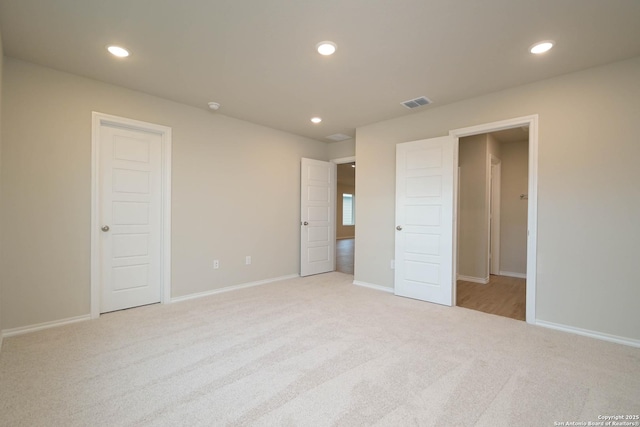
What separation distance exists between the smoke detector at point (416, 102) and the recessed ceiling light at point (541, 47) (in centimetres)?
115

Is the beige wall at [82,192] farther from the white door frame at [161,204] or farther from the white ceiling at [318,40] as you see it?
the white ceiling at [318,40]

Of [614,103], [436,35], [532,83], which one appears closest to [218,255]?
[436,35]

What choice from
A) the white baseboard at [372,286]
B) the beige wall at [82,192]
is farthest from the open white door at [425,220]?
the beige wall at [82,192]

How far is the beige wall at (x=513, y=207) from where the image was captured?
535 centimetres

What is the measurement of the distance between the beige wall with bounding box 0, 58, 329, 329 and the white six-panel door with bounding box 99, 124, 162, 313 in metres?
0.18

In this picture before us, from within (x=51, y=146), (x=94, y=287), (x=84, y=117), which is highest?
(x=84, y=117)

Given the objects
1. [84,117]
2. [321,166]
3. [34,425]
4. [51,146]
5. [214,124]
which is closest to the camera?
[34,425]

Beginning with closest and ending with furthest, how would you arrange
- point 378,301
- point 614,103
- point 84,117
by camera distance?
point 614,103 → point 84,117 → point 378,301

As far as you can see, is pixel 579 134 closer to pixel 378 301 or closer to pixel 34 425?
pixel 378 301

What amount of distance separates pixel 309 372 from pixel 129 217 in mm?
2755

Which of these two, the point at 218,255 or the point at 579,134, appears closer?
the point at 579,134

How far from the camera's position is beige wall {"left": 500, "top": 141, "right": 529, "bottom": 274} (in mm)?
5352

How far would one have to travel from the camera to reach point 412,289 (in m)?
A: 3.94

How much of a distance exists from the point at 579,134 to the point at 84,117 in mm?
4999
